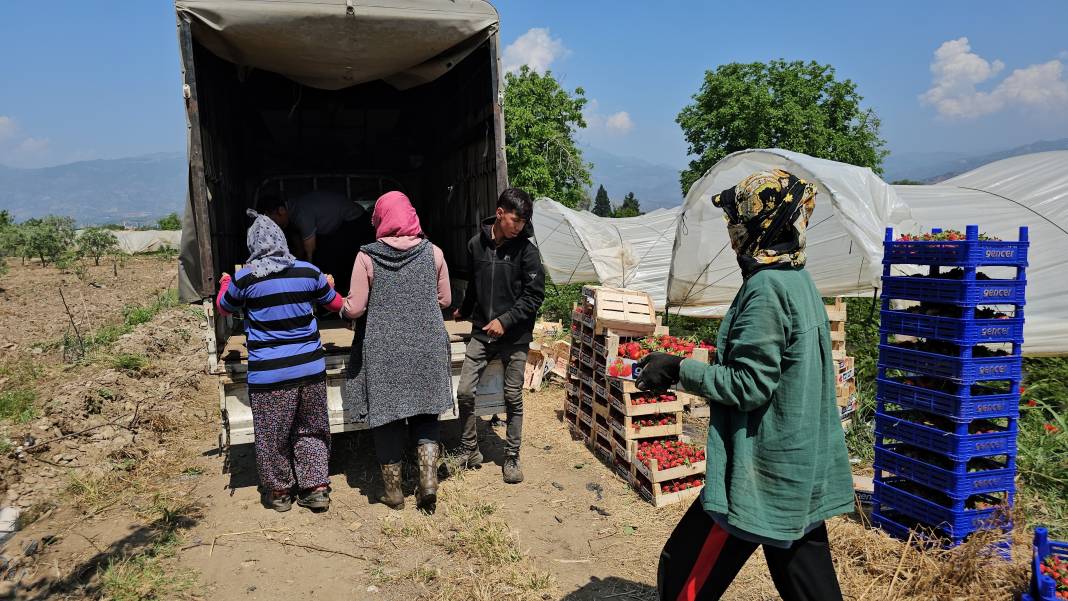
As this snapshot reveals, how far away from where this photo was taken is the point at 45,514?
4.42 meters

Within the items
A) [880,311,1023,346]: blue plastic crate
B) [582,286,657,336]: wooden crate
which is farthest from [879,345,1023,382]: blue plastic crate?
[582,286,657,336]: wooden crate

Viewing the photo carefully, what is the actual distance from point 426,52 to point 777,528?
16.2 ft

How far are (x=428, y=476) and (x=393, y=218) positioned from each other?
183 centimetres

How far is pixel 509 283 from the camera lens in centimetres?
484

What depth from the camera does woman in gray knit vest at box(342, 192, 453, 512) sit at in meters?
4.27

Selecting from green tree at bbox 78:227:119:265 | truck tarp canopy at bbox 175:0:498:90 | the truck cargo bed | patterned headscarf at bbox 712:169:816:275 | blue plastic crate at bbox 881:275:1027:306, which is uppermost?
truck tarp canopy at bbox 175:0:498:90

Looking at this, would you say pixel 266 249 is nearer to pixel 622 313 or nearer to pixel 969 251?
pixel 622 313

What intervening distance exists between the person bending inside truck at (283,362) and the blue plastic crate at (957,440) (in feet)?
12.9

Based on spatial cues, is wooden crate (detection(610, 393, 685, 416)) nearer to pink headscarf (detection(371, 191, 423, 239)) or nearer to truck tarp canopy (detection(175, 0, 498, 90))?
pink headscarf (detection(371, 191, 423, 239))

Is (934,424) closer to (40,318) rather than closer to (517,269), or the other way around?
(517,269)

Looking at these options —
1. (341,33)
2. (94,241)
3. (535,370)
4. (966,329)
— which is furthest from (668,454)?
(94,241)

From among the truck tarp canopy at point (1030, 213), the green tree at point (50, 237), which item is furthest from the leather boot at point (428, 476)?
the green tree at point (50, 237)

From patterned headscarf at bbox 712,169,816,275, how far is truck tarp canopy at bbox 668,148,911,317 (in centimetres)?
696

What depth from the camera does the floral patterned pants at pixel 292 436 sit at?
434 cm
